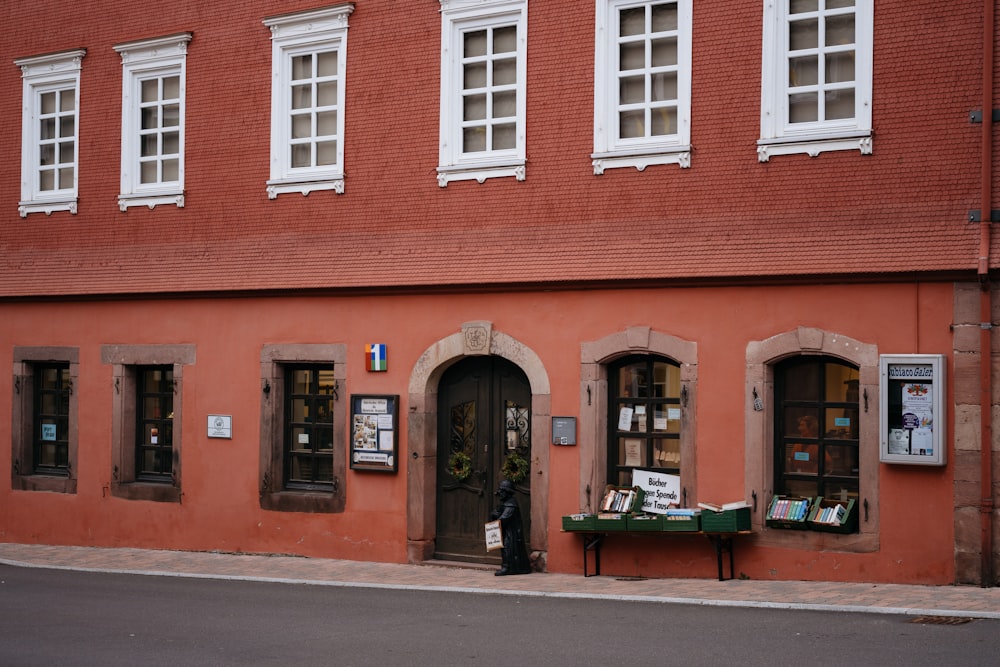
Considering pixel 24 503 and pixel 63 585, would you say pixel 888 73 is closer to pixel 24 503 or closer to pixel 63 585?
pixel 63 585

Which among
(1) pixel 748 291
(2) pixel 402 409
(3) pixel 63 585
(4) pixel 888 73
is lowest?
(3) pixel 63 585

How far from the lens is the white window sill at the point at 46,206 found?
61.9ft

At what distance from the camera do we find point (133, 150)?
18.3 m

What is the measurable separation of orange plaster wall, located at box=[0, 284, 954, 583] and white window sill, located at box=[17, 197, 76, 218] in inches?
55.3

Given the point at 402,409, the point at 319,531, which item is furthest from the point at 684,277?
the point at 319,531

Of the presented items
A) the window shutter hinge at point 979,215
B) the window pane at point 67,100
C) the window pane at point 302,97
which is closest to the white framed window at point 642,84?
the window shutter hinge at point 979,215

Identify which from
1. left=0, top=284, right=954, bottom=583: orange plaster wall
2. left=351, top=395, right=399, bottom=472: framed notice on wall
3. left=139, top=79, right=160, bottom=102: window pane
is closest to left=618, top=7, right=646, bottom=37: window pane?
left=0, top=284, right=954, bottom=583: orange plaster wall

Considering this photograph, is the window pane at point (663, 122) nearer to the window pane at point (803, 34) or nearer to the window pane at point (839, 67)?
the window pane at point (803, 34)

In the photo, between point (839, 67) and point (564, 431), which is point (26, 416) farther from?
point (839, 67)

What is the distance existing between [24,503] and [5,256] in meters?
3.71

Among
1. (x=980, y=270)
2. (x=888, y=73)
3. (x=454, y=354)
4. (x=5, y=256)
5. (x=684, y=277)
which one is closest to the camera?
(x=980, y=270)

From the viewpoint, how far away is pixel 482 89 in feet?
50.6

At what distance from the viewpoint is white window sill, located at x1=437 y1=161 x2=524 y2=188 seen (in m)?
Result: 15.0

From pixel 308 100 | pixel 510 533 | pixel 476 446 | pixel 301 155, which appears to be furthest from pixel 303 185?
pixel 510 533
